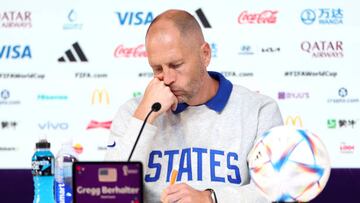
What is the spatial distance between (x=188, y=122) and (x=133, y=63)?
7.41 feet

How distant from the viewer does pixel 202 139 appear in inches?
98.7

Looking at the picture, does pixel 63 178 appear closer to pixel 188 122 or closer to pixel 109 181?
pixel 188 122

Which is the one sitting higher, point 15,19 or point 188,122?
point 15,19

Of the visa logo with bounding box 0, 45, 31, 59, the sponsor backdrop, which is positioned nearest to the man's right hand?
the sponsor backdrop

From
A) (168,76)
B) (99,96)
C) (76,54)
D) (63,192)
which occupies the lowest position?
(63,192)

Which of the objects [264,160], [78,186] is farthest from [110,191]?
[264,160]

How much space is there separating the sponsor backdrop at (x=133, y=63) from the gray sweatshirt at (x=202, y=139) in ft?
6.99

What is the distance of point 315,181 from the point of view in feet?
5.25

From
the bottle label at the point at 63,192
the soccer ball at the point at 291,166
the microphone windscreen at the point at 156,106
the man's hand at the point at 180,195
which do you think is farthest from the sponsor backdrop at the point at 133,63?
the soccer ball at the point at 291,166

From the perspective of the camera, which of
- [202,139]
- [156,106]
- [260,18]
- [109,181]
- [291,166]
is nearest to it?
[291,166]

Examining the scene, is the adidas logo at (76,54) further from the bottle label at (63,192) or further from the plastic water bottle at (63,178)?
the bottle label at (63,192)

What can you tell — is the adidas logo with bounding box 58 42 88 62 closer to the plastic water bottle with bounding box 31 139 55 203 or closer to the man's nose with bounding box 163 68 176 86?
the plastic water bottle with bounding box 31 139 55 203

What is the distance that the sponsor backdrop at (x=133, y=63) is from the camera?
4684mm

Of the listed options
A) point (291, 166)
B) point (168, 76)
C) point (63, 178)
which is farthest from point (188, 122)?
Answer: point (291, 166)
